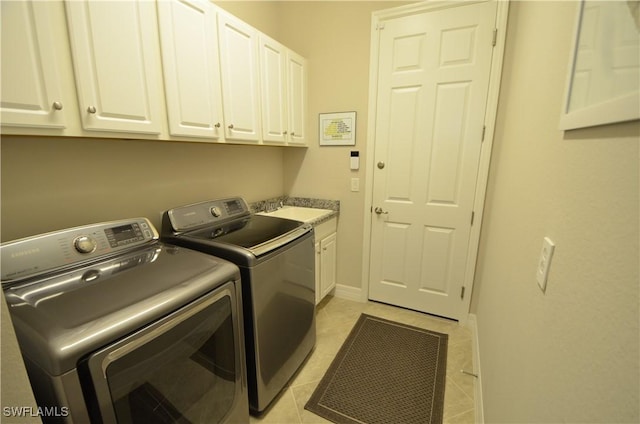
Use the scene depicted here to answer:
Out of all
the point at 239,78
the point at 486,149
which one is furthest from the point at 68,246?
the point at 486,149

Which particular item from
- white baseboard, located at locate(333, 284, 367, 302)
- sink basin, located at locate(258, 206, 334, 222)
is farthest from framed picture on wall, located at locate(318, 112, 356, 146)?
white baseboard, located at locate(333, 284, 367, 302)

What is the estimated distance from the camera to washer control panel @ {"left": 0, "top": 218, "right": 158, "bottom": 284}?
39.0 inches

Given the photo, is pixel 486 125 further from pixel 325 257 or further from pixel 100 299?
pixel 100 299

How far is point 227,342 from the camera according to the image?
4.09ft

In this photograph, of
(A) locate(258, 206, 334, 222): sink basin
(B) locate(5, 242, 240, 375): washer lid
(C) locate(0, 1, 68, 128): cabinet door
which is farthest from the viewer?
(A) locate(258, 206, 334, 222): sink basin

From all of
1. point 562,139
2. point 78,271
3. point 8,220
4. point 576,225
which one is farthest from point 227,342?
point 562,139

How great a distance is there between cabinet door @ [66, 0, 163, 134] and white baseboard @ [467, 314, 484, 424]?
222 centimetres

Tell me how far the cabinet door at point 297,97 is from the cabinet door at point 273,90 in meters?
0.08

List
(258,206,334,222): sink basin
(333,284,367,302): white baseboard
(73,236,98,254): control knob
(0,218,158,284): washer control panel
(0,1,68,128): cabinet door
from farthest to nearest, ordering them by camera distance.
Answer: (333,284,367,302): white baseboard < (258,206,334,222): sink basin < (73,236,98,254): control knob < (0,218,158,284): washer control panel < (0,1,68,128): cabinet door

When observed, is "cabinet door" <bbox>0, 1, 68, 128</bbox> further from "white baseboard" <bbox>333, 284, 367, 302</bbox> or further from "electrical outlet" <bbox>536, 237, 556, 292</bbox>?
"white baseboard" <bbox>333, 284, 367, 302</bbox>

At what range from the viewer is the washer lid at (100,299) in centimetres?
Answer: 73

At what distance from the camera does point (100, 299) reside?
901mm

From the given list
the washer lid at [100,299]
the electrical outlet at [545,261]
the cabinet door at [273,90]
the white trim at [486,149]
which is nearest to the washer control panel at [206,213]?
the washer lid at [100,299]

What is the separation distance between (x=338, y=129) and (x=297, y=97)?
455 millimetres
